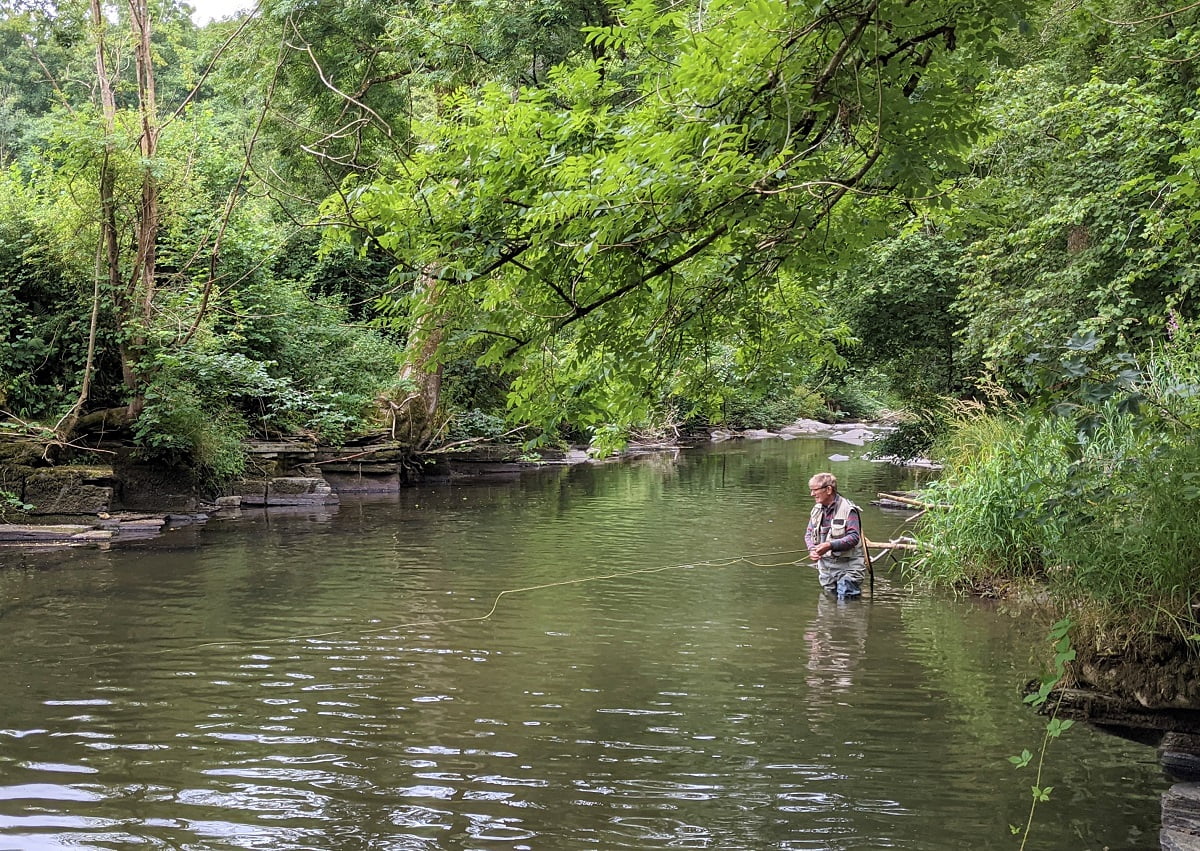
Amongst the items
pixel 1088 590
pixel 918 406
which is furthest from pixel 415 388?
pixel 1088 590

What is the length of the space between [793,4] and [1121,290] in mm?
10195

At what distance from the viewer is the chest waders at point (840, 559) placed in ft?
32.5

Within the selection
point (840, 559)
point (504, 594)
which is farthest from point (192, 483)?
point (840, 559)

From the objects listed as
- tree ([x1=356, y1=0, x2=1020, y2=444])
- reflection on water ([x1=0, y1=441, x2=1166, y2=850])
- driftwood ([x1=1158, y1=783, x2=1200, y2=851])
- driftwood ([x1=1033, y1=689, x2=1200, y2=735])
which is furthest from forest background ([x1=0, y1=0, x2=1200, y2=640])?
reflection on water ([x1=0, y1=441, x2=1166, y2=850])

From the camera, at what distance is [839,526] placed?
9891 mm

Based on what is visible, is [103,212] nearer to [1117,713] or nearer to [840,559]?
[840,559]

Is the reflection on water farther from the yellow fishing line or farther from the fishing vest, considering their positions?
the fishing vest

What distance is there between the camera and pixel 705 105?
14.4 ft

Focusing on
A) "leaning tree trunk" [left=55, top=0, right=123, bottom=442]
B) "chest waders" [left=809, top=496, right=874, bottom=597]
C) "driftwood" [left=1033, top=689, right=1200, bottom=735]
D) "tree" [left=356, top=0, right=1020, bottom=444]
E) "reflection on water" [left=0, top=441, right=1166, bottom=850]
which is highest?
"leaning tree trunk" [left=55, top=0, right=123, bottom=442]

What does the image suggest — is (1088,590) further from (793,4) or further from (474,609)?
(474,609)

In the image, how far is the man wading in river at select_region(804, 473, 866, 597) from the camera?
9867 millimetres

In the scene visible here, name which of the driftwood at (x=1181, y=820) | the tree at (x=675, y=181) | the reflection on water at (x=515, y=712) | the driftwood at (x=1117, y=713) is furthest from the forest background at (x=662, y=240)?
the reflection on water at (x=515, y=712)

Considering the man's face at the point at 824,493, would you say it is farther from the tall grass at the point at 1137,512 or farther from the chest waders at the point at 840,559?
the tall grass at the point at 1137,512

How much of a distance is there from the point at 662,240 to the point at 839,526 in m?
6.06
